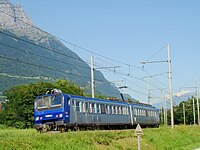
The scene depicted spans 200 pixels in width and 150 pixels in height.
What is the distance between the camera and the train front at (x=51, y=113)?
1061 inches

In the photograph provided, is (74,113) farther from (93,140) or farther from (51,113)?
(93,140)

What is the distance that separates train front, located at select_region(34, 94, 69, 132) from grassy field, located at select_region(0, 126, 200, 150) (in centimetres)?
108

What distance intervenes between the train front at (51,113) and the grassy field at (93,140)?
1075mm

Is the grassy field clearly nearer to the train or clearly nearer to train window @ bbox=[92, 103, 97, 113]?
the train

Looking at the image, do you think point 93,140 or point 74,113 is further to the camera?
point 74,113

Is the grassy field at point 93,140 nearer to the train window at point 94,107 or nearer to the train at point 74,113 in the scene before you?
→ the train at point 74,113

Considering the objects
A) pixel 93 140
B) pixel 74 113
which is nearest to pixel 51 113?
pixel 74 113

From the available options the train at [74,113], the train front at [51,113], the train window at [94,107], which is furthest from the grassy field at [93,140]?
the train window at [94,107]

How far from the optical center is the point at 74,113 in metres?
28.1

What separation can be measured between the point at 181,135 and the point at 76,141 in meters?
19.0

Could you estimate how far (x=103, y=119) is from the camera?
33438 millimetres

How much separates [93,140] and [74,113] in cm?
614

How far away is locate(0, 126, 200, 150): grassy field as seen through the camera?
17.2 metres

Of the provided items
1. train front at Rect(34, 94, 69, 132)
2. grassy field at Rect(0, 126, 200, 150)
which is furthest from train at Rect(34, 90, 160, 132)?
grassy field at Rect(0, 126, 200, 150)
